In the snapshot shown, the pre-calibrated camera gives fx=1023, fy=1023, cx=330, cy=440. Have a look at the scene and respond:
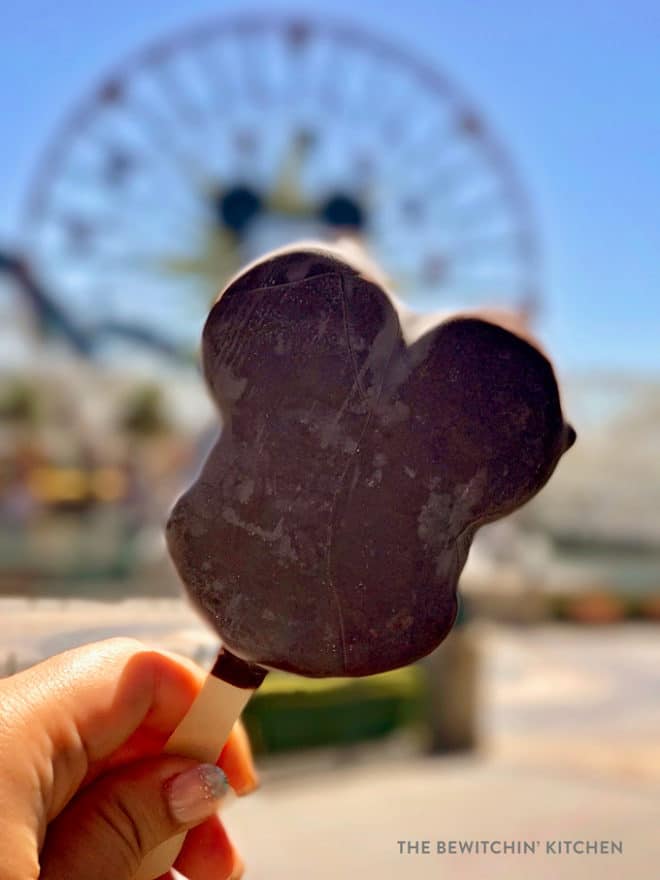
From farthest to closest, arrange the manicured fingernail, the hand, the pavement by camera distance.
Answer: the pavement < the manicured fingernail < the hand

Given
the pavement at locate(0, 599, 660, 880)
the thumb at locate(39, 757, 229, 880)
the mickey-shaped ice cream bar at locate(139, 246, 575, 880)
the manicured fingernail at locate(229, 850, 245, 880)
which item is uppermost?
the mickey-shaped ice cream bar at locate(139, 246, 575, 880)

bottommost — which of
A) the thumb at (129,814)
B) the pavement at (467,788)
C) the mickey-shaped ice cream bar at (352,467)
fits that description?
the pavement at (467,788)

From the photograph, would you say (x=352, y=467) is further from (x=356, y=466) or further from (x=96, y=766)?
(x=96, y=766)

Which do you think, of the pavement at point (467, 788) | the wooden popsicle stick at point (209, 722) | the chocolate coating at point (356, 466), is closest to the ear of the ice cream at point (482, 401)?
the chocolate coating at point (356, 466)

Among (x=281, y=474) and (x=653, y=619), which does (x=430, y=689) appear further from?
(x=653, y=619)

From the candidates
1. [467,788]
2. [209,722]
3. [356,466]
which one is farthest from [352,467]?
[467,788]

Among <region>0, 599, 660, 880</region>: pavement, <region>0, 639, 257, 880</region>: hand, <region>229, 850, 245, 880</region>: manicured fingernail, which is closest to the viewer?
<region>0, 639, 257, 880</region>: hand

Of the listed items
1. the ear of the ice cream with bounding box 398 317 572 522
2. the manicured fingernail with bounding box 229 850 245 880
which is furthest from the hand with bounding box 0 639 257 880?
the ear of the ice cream with bounding box 398 317 572 522

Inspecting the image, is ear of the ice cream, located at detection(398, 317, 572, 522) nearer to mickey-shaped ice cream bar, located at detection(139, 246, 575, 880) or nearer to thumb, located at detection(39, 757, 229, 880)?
mickey-shaped ice cream bar, located at detection(139, 246, 575, 880)

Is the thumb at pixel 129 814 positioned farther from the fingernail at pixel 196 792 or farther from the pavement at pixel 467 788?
the pavement at pixel 467 788
